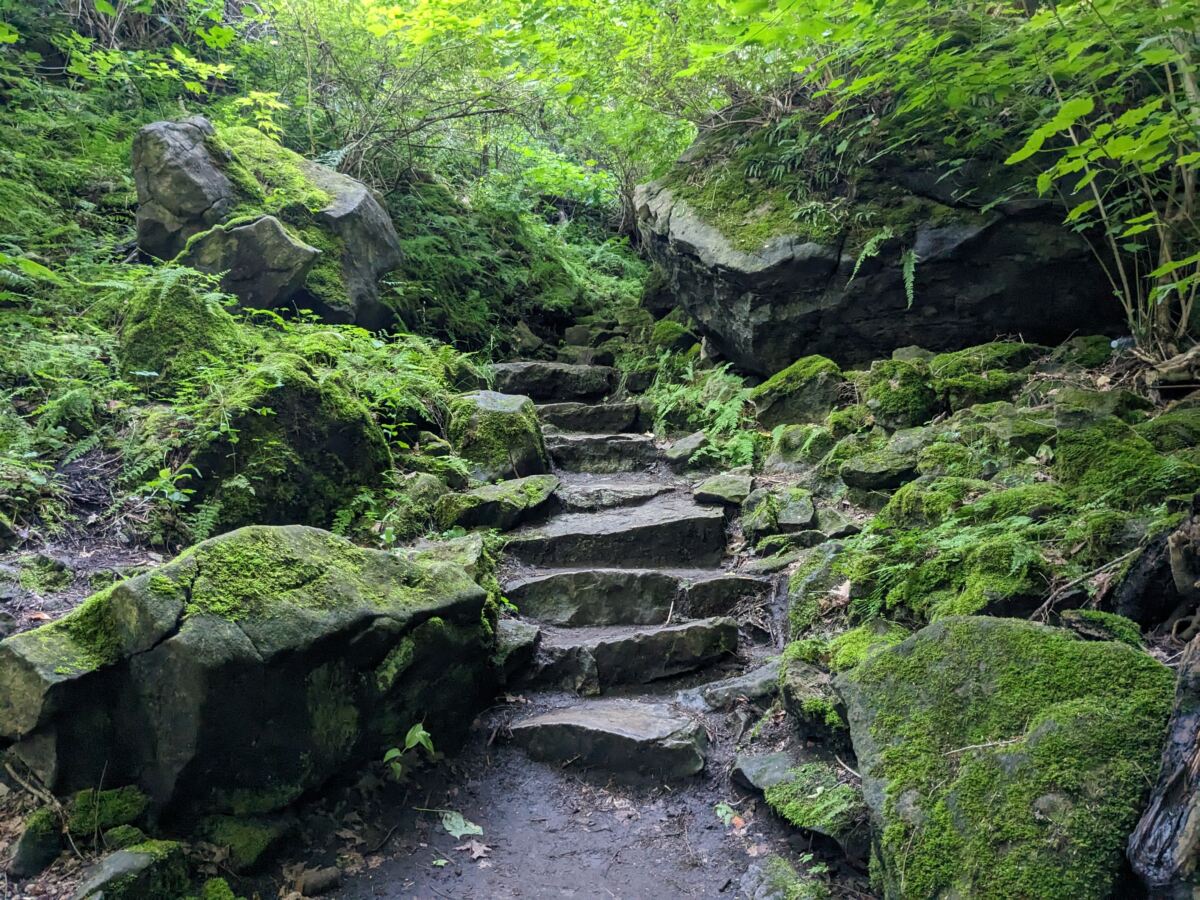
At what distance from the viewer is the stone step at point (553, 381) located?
31.1 ft

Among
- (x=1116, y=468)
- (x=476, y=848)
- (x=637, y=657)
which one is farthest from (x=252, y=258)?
(x=1116, y=468)

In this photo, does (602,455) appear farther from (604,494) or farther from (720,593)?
(720,593)

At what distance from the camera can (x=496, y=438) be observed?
23.1ft

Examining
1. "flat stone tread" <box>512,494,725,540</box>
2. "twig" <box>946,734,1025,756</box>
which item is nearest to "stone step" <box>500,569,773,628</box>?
"flat stone tread" <box>512,494,725,540</box>

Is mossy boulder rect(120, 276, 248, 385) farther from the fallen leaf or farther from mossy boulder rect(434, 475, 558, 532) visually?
the fallen leaf

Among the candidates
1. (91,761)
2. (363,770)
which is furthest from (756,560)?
(91,761)

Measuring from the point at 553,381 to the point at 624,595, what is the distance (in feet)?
15.7

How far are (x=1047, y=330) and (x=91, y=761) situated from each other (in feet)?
25.4

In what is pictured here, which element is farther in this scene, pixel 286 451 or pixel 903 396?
pixel 903 396

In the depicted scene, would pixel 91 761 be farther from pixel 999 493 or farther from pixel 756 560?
pixel 999 493

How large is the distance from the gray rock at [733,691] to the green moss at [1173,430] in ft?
8.53

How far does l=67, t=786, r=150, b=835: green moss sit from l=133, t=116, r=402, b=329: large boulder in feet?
17.6

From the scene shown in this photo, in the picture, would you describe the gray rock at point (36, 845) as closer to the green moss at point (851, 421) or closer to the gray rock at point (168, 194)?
the green moss at point (851, 421)

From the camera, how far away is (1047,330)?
685cm
